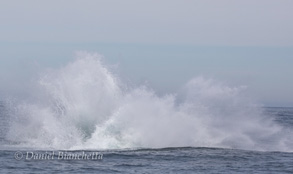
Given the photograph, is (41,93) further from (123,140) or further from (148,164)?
(148,164)

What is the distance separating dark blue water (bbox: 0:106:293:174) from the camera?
2931cm

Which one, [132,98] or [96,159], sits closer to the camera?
[96,159]

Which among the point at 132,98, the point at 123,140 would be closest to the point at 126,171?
the point at 123,140

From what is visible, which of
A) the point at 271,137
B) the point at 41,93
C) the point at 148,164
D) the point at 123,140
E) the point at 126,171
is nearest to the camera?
the point at 126,171

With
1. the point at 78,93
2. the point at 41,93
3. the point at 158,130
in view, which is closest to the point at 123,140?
the point at 158,130

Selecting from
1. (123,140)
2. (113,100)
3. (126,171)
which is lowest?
(126,171)

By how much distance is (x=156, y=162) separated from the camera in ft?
105

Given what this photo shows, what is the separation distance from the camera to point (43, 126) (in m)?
39.9

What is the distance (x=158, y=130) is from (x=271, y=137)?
14822mm

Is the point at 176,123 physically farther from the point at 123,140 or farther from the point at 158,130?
the point at 123,140

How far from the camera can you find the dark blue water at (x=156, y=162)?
96.2 feet

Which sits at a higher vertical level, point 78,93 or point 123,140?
point 78,93

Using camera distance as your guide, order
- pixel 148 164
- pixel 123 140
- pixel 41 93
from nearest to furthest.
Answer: pixel 148 164, pixel 123 140, pixel 41 93

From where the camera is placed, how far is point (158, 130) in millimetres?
38938
